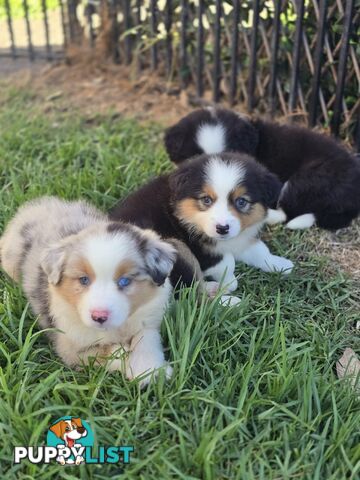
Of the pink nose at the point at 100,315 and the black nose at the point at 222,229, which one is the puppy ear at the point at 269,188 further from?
the pink nose at the point at 100,315

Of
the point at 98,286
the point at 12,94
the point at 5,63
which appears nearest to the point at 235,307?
the point at 98,286

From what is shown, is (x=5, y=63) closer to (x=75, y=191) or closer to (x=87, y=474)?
(x=75, y=191)

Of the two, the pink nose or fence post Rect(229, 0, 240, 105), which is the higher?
fence post Rect(229, 0, 240, 105)

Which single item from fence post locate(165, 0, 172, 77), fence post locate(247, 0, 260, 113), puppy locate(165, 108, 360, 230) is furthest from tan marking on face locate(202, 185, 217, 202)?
fence post locate(165, 0, 172, 77)

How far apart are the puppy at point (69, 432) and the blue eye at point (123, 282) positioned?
0.63m

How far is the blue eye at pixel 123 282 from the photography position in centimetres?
285

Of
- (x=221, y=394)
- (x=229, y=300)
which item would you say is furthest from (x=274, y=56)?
(x=221, y=394)

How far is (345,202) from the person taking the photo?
4.62 m

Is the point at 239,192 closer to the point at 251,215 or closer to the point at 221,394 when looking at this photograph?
the point at 251,215

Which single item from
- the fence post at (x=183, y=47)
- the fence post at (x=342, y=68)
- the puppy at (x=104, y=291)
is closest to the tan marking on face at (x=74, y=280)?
the puppy at (x=104, y=291)

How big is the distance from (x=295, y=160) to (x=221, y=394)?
8.10 feet

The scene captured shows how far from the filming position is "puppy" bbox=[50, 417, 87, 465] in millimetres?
2596

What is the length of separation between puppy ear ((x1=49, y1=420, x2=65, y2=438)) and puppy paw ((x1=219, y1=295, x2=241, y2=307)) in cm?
113

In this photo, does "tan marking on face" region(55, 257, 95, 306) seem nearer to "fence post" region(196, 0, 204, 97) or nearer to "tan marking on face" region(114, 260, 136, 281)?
"tan marking on face" region(114, 260, 136, 281)
